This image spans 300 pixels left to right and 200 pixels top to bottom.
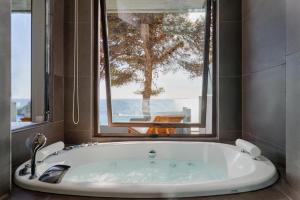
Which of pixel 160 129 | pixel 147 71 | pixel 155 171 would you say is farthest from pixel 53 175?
pixel 147 71

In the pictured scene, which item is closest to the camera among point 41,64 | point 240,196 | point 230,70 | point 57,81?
point 240,196

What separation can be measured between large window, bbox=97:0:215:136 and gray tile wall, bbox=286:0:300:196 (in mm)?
1380

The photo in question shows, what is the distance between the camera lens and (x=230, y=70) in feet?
7.84

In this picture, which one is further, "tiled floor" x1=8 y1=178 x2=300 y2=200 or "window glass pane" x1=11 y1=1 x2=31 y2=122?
"window glass pane" x1=11 y1=1 x2=31 y2=122

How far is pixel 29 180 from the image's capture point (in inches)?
47.3

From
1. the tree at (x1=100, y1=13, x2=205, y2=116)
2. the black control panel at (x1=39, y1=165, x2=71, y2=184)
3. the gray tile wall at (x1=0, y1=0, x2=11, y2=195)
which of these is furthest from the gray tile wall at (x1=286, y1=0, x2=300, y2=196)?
the tree at (x1=100, y1=13, x2=205, y2=116)

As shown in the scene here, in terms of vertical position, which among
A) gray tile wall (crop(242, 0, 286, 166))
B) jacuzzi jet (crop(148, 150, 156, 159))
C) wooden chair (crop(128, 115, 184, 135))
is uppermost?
gray tile wall (crop(242, 0, 286, 166))

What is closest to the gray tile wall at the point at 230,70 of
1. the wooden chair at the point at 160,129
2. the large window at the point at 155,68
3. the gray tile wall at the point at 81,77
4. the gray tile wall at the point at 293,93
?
the large window at the point at 155,68

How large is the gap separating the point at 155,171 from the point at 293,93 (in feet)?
3.94

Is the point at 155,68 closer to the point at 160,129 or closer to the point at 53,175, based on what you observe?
the point at 160,129

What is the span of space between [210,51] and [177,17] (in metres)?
0.52

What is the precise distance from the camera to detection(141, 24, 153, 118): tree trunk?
2668mm

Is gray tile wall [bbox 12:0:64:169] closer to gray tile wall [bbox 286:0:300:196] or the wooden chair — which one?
the wooden chair

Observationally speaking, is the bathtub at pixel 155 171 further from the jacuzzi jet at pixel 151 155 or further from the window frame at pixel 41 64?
the window frame at pixel 41 64
